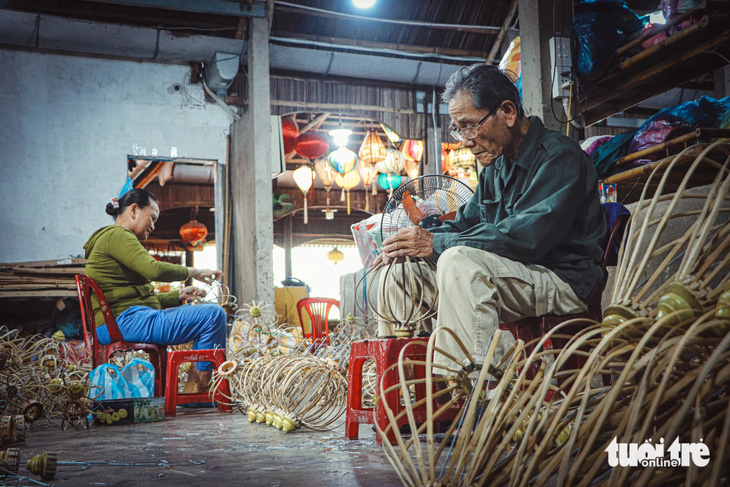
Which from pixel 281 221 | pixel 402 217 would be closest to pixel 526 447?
pixel 402 217

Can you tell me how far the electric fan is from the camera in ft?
9.88

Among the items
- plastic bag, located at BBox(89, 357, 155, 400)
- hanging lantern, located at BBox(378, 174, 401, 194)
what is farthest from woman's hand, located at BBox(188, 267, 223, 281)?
hanging lantern, located at BBox(378, 174, 401, 194)

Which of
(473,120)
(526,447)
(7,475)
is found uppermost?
(473,120)

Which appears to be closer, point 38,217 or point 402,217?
point 402,217

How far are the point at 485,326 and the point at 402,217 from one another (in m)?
1.54

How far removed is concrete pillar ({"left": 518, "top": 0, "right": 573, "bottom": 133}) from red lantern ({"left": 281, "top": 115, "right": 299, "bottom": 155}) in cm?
462

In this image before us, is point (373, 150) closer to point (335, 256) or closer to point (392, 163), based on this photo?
point (392, 163)

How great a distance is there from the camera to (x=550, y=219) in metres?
1.85

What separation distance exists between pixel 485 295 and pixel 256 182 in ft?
15.9

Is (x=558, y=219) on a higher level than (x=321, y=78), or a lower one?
lower

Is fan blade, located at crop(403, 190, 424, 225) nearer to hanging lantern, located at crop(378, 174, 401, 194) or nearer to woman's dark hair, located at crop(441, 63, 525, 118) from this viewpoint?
woman's dark hair, located at crop(441, 63, 525, 118)

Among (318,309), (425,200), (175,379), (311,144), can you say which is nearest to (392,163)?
(311,144)

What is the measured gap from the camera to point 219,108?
7320mm

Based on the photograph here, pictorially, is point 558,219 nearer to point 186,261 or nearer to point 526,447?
point 526,447
